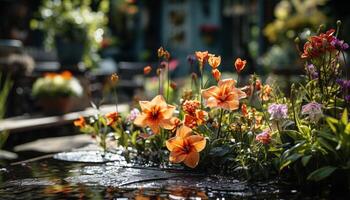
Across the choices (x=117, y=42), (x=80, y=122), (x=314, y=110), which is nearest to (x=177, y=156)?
(x=314, y=110)

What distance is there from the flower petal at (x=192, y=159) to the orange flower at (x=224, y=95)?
22cm

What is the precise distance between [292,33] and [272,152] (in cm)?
727

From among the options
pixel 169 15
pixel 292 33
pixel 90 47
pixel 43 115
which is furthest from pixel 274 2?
pixel 43 115

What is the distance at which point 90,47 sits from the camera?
330 inches

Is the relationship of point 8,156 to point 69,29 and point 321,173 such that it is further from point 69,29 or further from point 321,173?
point 69,29

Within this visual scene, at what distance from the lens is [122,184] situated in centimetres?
236

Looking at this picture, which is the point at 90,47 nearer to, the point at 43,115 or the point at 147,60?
the point at 43,115

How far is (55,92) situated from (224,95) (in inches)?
179

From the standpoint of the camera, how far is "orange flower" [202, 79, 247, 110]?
2.52 metres

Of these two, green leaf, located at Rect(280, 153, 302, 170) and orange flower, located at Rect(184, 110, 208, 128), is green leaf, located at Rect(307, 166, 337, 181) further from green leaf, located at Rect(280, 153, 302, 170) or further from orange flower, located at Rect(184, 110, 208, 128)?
orange flower, located at Rect(184, 110, 208, 128)

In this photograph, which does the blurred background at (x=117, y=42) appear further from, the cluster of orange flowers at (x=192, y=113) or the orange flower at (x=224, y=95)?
the cluster of orange flowers at (x=192, y=113)

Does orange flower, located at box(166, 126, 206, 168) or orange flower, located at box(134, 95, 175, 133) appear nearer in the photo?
orange flower, located at box(166, 126, 206, 168)

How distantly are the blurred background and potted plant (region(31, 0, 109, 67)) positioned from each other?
13mm

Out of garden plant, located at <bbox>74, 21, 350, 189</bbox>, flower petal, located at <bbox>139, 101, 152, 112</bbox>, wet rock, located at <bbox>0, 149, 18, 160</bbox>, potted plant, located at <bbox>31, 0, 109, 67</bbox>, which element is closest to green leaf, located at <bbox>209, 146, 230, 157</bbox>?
garden plant, located at <bbox>74, 21, 350, 189</bbox>
